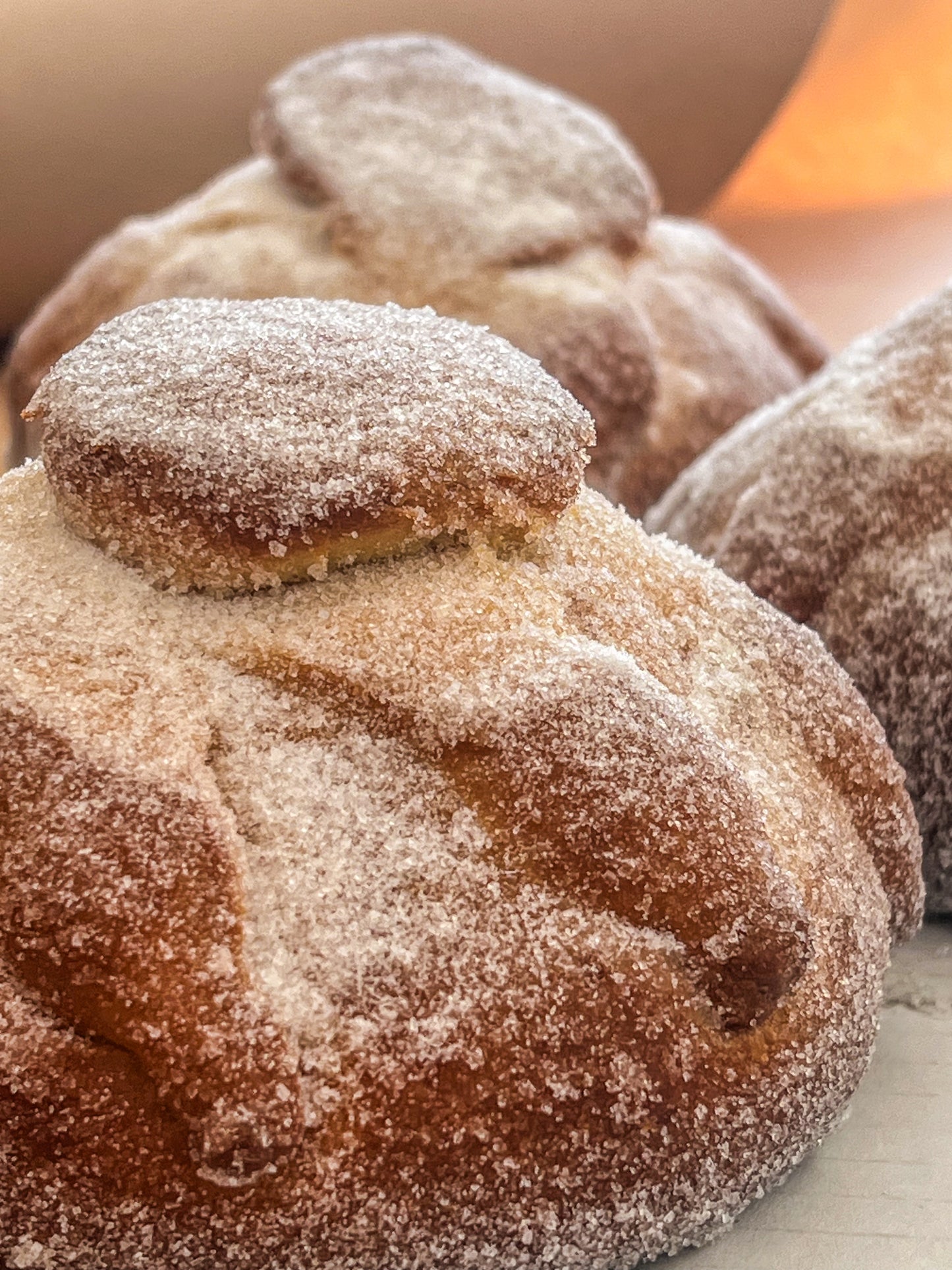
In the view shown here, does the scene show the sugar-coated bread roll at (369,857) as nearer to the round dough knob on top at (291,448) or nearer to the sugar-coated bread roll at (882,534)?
the round dough knob on top at (291,448)

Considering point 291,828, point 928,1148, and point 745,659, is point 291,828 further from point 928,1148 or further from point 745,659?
point 928,1148

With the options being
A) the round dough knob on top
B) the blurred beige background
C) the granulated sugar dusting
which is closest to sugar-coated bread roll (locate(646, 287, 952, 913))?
the round dough knob on top

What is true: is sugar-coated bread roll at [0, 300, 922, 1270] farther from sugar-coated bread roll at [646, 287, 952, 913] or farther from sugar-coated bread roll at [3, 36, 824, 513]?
sugar-coated bread roll at [3, 36, 824, 513]

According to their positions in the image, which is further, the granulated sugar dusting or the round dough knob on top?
the granulated sugar dusting

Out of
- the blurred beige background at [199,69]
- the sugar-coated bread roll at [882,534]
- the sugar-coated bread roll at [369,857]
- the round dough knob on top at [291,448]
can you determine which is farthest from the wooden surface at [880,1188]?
the blurred beige background at [199,69]

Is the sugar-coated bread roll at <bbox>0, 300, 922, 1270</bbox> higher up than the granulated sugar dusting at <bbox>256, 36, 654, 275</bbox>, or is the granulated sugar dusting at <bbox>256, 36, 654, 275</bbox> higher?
the granulated sugar dusting at <bbox>256, 36, 654, 275</bbox>

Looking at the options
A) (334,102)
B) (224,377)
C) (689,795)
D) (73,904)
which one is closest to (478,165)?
(334,102)

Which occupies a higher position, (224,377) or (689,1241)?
(224,377)

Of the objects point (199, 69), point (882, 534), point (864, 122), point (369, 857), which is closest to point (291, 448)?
point (369, 857)
